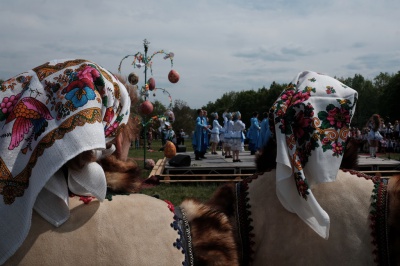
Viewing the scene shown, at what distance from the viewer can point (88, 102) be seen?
4.32 ft

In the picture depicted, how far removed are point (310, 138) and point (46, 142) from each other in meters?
1.13

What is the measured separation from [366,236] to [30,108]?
1.42 m

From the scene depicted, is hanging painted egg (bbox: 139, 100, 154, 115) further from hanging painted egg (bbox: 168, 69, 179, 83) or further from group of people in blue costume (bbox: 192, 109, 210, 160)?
group of people in blue costume (bbox: 192, 109, 210, 160)

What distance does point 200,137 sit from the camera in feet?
51.2

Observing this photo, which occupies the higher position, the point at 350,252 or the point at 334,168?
the point at 334,168

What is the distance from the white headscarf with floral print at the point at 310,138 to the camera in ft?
6.04

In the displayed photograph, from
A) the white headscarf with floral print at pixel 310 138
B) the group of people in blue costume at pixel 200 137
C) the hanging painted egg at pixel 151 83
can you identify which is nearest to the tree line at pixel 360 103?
the group of people in blue costume at pixel 200 137

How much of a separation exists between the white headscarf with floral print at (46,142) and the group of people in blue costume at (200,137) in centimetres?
1374

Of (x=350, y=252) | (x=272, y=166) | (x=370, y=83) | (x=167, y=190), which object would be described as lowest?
(x=167, y=190)

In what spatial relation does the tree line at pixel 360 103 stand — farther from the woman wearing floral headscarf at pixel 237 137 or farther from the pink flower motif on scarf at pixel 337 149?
the pink flower motif on scarf at pixel 337 149

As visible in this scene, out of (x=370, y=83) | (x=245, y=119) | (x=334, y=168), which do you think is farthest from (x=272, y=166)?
(x=370, y=83)

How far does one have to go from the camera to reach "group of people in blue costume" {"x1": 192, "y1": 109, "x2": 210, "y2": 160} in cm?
1538

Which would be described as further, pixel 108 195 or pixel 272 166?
pixel 272 166

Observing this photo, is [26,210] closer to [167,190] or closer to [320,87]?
[320,87]
